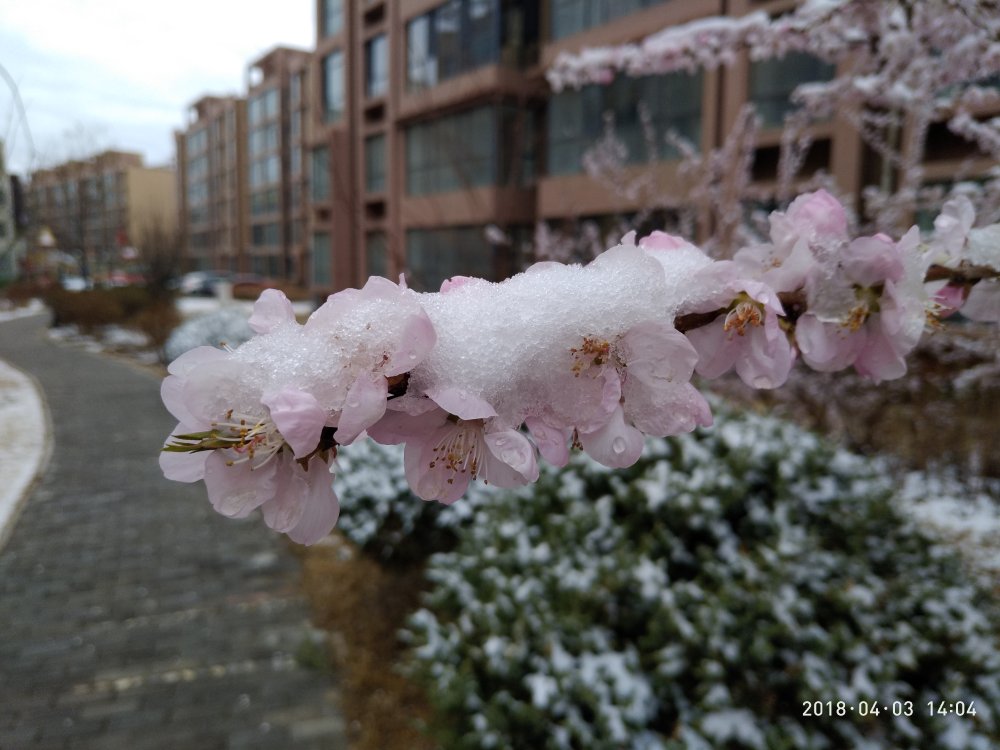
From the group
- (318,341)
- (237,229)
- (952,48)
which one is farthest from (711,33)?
(237,229)

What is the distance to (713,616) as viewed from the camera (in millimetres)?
2453

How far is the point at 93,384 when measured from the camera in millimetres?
11062

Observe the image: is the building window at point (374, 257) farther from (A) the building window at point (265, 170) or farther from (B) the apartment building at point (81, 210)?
(A) the building window at point (265, 170)

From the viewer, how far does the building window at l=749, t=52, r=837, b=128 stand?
10.1 metres

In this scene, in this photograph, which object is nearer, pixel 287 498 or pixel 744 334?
pixel 287 498

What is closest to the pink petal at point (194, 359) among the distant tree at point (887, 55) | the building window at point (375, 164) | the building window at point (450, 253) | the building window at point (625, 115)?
the distant tree at point (887, 55)

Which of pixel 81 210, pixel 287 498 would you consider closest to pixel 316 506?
pixel 287 498

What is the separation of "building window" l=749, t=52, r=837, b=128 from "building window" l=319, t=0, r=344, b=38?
15.1m

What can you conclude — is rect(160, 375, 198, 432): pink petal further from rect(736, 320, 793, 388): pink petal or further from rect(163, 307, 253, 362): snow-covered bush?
rect(163, 307, 253, 362): snow-covered bush

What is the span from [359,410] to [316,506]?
12 cm

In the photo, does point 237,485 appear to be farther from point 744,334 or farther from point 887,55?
point 887,55

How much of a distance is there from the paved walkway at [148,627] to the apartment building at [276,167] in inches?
1239

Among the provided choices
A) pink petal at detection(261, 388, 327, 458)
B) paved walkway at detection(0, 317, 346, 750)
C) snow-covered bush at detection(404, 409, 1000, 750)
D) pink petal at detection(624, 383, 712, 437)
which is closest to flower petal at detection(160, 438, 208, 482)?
pink petal at detection(261, 388, 327, 458)

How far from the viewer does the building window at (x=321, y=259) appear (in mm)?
24625
